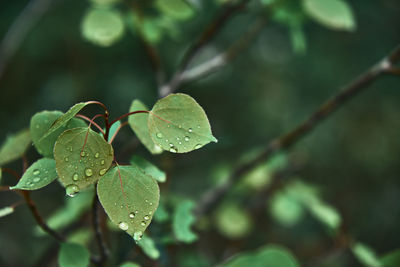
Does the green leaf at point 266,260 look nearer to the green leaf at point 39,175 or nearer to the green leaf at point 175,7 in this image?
the green leaf at point 39,175

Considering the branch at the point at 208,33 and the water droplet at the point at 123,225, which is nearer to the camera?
the water droplet at the point at 123,225

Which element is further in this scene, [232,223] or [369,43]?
[369,43]

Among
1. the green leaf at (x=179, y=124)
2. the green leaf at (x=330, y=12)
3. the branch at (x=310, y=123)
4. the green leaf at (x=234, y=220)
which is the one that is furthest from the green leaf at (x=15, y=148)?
the green leaf at (x=234, y=220)

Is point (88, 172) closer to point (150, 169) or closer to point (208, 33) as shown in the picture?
point (150, 169)

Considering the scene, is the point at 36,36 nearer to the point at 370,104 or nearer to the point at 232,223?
the point at 232,223

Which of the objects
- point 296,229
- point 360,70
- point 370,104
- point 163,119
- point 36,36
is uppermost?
point 163,119

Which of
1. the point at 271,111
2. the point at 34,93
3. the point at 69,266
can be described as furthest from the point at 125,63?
the point at 69,266
